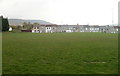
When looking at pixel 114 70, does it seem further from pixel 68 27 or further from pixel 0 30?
pixel 68 27

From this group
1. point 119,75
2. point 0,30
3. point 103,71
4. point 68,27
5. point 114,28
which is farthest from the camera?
point 68,27

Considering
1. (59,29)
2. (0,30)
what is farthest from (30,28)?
(0,30)

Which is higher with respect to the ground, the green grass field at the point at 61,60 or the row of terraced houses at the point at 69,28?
the row of terraced houses at the point at 69,28

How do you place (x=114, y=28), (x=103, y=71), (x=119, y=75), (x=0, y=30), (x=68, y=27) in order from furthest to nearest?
(x=68, y=27) → (x=114, y=28) → (x=0, y=30) → (x=103, y=71) → (x=119, y=75)

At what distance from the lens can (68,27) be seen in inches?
5743

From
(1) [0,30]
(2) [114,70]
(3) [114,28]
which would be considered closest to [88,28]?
(3) [114,28]

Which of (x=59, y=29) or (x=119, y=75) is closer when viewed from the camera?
(x=119, y=75)

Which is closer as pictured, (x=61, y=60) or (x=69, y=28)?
(x=61, y=60)

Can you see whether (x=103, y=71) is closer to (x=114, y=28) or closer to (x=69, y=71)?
(x=69, y=71)

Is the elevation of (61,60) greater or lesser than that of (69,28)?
lesser

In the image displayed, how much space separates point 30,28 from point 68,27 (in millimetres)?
23166

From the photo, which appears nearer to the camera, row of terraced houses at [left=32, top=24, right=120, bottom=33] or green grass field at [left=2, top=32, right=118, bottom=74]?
green grass field at [left=2, top=32, right=118, bottom=74]

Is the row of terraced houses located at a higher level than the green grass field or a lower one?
higher

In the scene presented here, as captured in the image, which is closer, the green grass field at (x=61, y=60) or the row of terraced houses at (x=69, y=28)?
the green grass field at (x=61, y=60)
